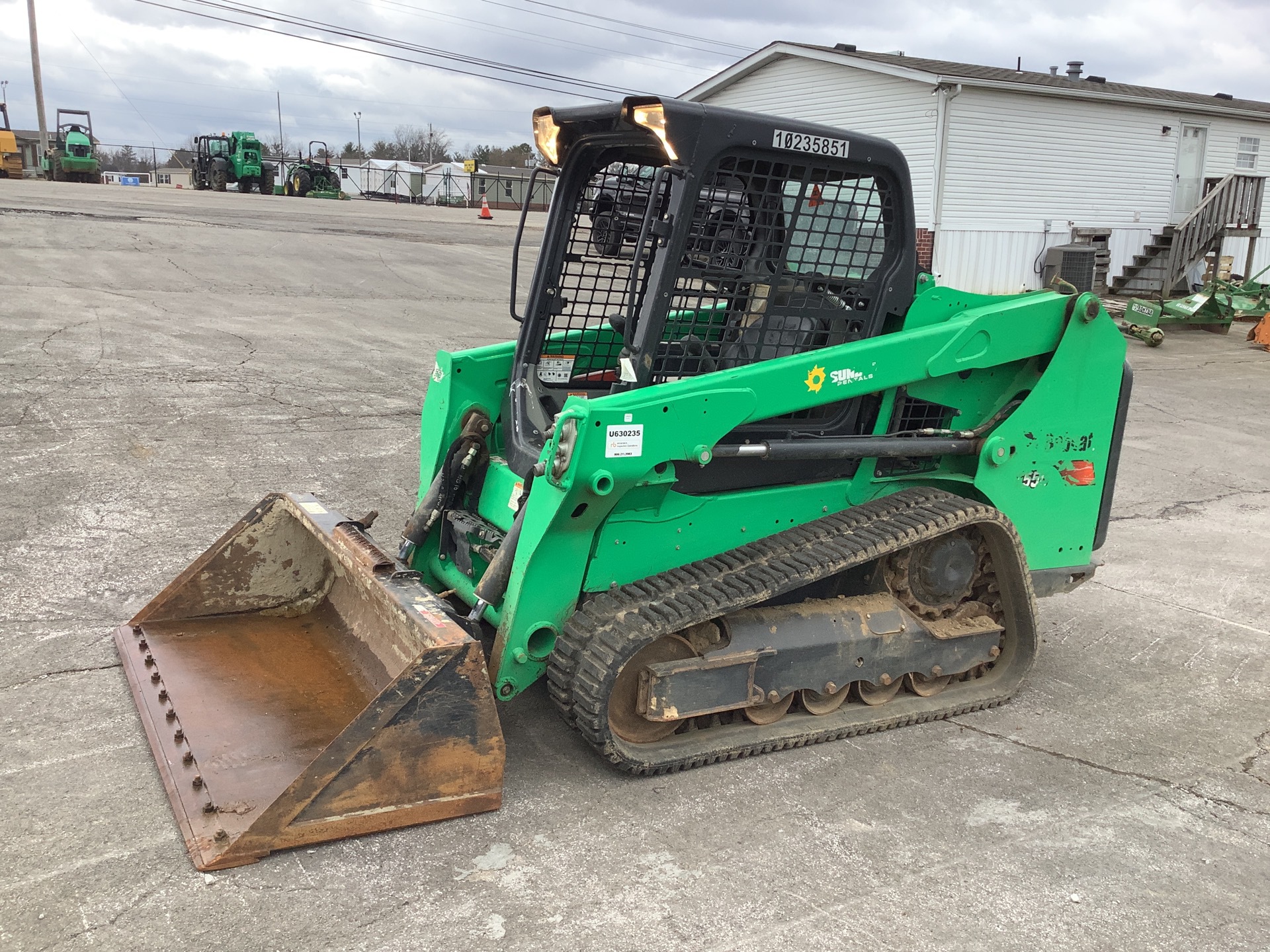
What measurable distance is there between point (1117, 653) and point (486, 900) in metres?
3.51

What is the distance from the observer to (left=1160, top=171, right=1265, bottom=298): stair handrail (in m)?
22.8

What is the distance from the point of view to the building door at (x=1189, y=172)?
78.8 ft

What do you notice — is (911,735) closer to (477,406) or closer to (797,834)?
(797,834)

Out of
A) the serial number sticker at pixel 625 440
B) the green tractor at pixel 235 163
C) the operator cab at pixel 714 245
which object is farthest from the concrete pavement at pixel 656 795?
the green tractor at pixel 235 163

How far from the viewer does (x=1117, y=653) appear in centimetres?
517

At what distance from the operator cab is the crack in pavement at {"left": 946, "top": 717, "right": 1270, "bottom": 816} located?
132 cm

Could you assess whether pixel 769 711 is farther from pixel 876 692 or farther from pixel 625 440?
pixel 625 440

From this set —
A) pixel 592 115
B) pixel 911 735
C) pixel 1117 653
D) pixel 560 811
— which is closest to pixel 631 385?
pixel 592 115

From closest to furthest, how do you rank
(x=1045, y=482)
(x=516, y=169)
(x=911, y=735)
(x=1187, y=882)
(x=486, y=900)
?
1. (x=486, y=900)
2. (x=1187, y=882)
3. (x=911, y=735)
4. (x=1045, y=482)
5. (x=516, y=169)

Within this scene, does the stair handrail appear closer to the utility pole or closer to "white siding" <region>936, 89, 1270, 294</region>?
"white siding" <region>936, 89, 1270, 294</region>

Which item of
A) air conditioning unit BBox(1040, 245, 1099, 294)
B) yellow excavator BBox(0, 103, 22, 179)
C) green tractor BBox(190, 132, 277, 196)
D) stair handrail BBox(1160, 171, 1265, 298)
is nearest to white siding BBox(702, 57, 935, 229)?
stair handrail BBox(1160, 171, 1265, 298)

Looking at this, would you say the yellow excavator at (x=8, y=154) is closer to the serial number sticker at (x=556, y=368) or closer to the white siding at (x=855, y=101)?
the white siding at (x=855, y=101)

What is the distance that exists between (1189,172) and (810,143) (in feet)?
79.5

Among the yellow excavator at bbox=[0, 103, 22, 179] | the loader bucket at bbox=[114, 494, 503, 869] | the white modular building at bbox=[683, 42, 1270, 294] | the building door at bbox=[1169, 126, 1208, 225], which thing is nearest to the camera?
the loader bucket at bbox=[114, 494, 503, 869]
